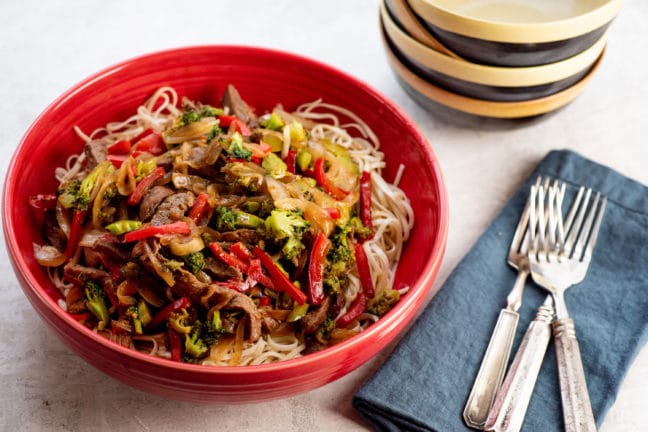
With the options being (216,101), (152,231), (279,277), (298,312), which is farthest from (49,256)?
(216,101)

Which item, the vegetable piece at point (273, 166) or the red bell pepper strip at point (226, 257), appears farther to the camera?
the vegetable piece at point (273, 166)

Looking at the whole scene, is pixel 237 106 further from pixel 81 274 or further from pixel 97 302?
pixel 97 302

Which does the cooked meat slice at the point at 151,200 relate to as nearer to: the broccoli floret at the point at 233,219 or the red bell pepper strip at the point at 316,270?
the broccoli floret at the point at 233,219

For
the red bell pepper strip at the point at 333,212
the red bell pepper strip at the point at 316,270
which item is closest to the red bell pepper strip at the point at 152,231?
the red bell pepper strip at the point at 316,270

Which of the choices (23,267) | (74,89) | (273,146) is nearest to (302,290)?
(273,146)

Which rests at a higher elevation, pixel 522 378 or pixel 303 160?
pixel 303 160

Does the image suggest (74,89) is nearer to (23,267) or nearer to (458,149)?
(23,267)
